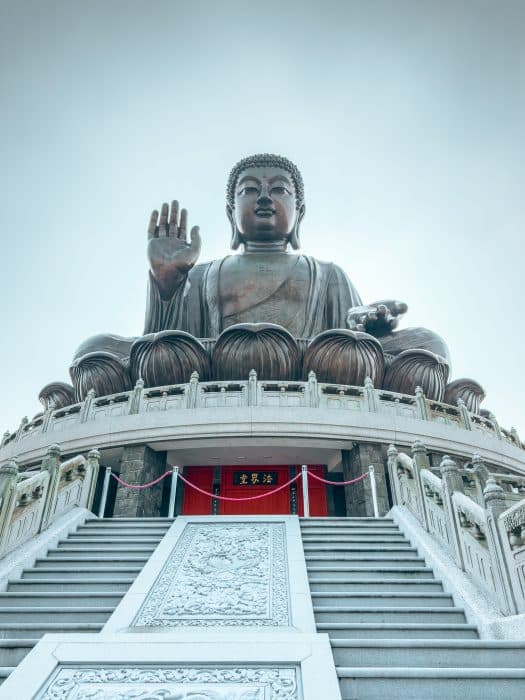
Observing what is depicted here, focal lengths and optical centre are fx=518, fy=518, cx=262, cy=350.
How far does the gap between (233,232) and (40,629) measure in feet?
42.8

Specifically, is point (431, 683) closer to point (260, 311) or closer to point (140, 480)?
point (140, 480)

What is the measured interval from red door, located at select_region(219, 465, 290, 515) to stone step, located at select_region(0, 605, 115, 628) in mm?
5327

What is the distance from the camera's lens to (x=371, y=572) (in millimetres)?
4262

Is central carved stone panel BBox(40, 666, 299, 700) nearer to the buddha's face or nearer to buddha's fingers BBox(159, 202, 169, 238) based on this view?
buddha's fingers BBox(159, 202, 169, 238)

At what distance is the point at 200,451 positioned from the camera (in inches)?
355

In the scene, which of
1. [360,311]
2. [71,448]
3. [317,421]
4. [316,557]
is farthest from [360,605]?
[360,311]

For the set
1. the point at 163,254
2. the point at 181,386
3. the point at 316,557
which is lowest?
the point at 316,557

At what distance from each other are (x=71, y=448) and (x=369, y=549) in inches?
237

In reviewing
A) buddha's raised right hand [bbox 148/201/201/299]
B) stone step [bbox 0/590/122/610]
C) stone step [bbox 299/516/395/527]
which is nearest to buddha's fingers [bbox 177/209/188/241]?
buddha's raised right hand [bbox 148/201/201/299]

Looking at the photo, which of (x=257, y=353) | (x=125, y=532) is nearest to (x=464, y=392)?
(x=257, y=353)

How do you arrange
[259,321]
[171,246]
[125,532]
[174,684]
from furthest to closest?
[259,321] < [171,246] < [125,532] < [174,684]

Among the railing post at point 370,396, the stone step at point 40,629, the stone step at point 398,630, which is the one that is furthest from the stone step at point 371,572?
the railing post at point 370,396

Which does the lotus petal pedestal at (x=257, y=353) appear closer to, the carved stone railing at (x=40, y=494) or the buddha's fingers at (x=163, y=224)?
the buddha's fingers at (x=163, y=224)

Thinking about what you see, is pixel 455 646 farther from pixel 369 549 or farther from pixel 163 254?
pixel 163 254
